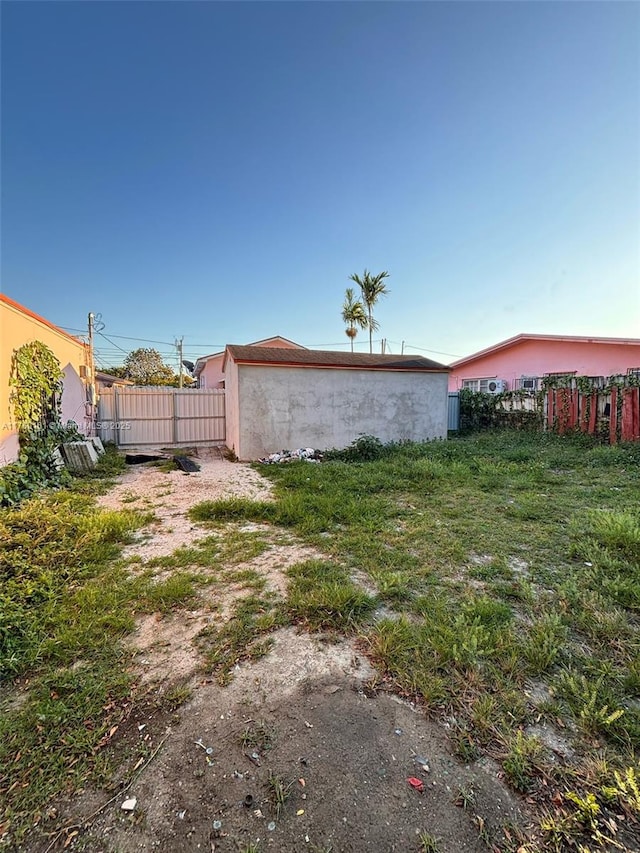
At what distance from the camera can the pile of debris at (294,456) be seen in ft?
28.0

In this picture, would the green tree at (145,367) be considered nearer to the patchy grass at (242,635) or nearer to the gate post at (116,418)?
the gate post at (116,418)

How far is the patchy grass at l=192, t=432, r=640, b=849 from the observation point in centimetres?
147

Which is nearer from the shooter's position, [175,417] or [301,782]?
[301,782]

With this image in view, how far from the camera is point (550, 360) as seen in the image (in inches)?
566

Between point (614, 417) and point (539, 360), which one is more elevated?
point (539, 360)

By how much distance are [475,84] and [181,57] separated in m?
5.95

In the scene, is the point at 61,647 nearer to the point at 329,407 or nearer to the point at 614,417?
the point at 329,407

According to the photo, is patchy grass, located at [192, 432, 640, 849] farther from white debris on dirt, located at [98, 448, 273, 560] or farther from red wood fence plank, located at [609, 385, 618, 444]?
red wood fence plank, located at [609, 385, 618, 444]

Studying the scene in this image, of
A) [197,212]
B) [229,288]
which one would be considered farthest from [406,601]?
[229,288]

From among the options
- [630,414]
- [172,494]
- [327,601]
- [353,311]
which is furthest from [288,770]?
[353,311]

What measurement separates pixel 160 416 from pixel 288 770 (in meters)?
10.9

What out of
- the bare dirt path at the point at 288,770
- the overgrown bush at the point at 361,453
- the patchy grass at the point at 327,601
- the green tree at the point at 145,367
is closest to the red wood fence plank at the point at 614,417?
the overgrown bush at the point at 361,453

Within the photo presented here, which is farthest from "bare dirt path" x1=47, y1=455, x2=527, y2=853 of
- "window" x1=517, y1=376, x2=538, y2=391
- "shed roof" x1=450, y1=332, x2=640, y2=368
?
"window" x1=517, y1=376, x2=538, y2=391

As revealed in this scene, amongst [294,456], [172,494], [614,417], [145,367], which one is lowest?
[172,494]
